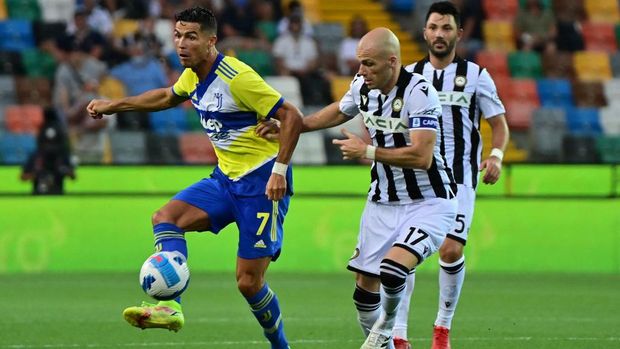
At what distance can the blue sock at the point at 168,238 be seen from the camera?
7930 mm

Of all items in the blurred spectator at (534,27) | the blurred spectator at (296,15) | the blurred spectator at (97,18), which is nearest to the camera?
the blurred spectator at (97,18)

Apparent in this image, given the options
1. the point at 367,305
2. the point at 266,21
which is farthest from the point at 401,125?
the point at 266,21

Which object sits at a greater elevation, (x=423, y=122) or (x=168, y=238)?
(x=423, y=122)

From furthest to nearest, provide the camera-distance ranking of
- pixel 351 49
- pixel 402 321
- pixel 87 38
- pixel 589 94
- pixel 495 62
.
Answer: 1. pixel 495 62
2. pixel 589 94
3. pixel 351 49
4. pixel 87 38
5. pixel 402 321

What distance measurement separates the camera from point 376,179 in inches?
324

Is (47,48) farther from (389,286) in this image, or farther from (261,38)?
(389,286)

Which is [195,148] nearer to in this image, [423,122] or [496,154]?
[496,154]

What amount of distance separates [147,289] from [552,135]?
1172cm

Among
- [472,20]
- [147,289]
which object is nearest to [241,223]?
[147,289]

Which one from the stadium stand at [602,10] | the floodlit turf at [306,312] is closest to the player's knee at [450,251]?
the floodlit turf at [306,312]

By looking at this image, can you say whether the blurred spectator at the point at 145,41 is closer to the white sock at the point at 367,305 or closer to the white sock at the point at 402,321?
the white sock at the point at 402,321

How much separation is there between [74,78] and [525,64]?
7087mm

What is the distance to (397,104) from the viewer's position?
786cm

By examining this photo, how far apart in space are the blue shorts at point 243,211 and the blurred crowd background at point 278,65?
842cm
